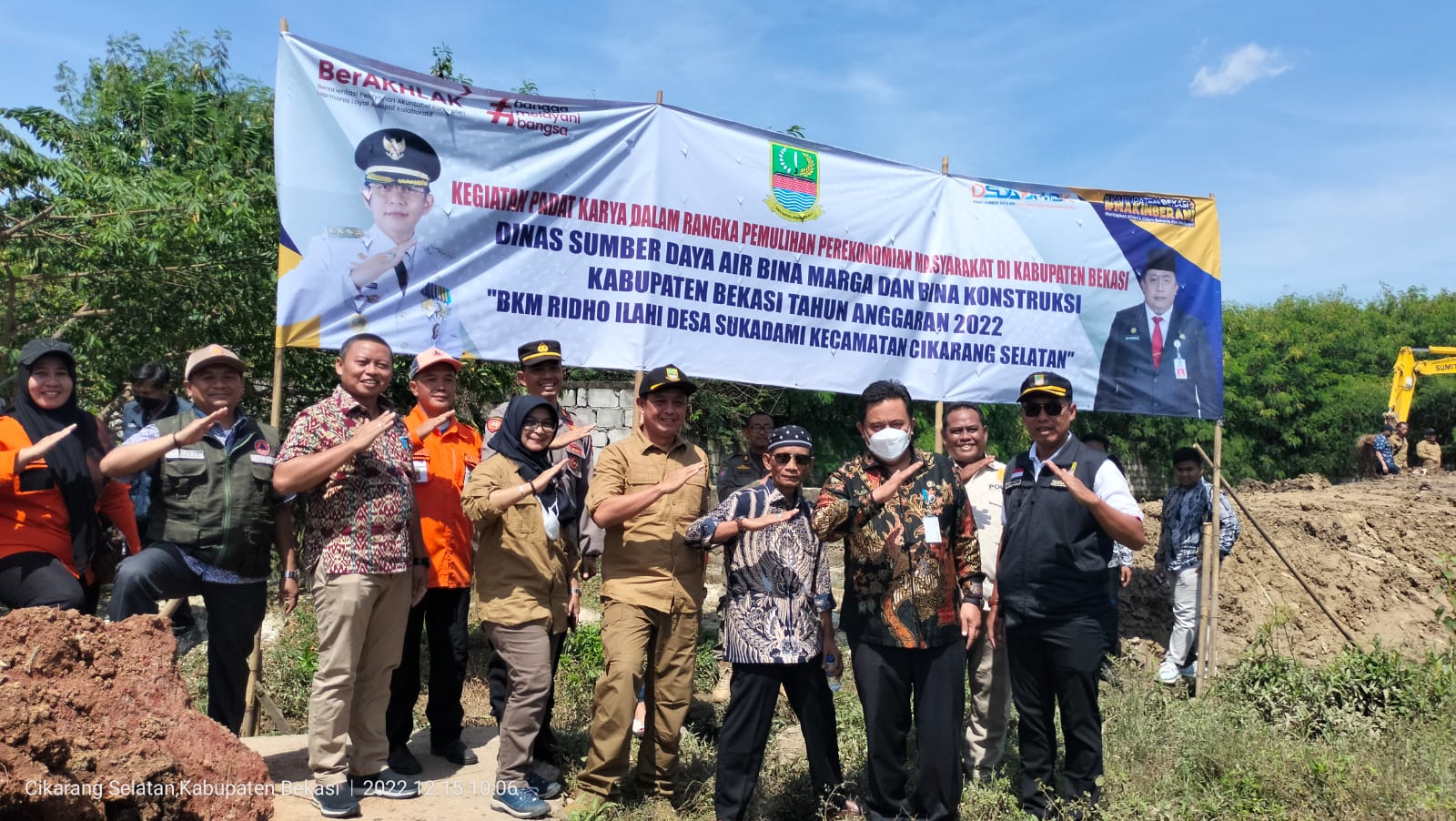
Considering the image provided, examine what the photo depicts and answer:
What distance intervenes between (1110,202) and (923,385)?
1.96m

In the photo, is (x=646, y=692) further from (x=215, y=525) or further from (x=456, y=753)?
(x=215, y=525)

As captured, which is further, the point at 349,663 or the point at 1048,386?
the point at 1048,386

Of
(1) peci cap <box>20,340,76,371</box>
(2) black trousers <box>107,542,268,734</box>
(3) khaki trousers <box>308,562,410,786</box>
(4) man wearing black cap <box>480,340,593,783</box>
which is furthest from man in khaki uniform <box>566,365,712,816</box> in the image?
(1) peci cap <box>20,340,76,371</box>

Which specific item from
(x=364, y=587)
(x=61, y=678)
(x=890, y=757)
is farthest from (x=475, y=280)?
(x=890, y=757)

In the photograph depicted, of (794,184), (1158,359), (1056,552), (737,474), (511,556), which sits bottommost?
(511,556)

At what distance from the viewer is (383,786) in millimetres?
3988

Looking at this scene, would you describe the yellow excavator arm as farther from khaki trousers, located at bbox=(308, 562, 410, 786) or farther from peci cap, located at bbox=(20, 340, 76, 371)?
peci cap, located at bbox=(20, 340, 76, 371)

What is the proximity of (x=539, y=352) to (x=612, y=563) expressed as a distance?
1.06 metres

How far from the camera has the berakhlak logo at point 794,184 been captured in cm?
583

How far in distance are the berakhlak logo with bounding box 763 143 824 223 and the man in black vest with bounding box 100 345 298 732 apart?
311 cm

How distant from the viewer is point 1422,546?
11.0m

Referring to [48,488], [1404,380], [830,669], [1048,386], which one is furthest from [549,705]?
[1404,380]

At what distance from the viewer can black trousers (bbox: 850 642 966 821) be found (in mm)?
3883

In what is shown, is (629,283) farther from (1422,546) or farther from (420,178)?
(1422,546)
